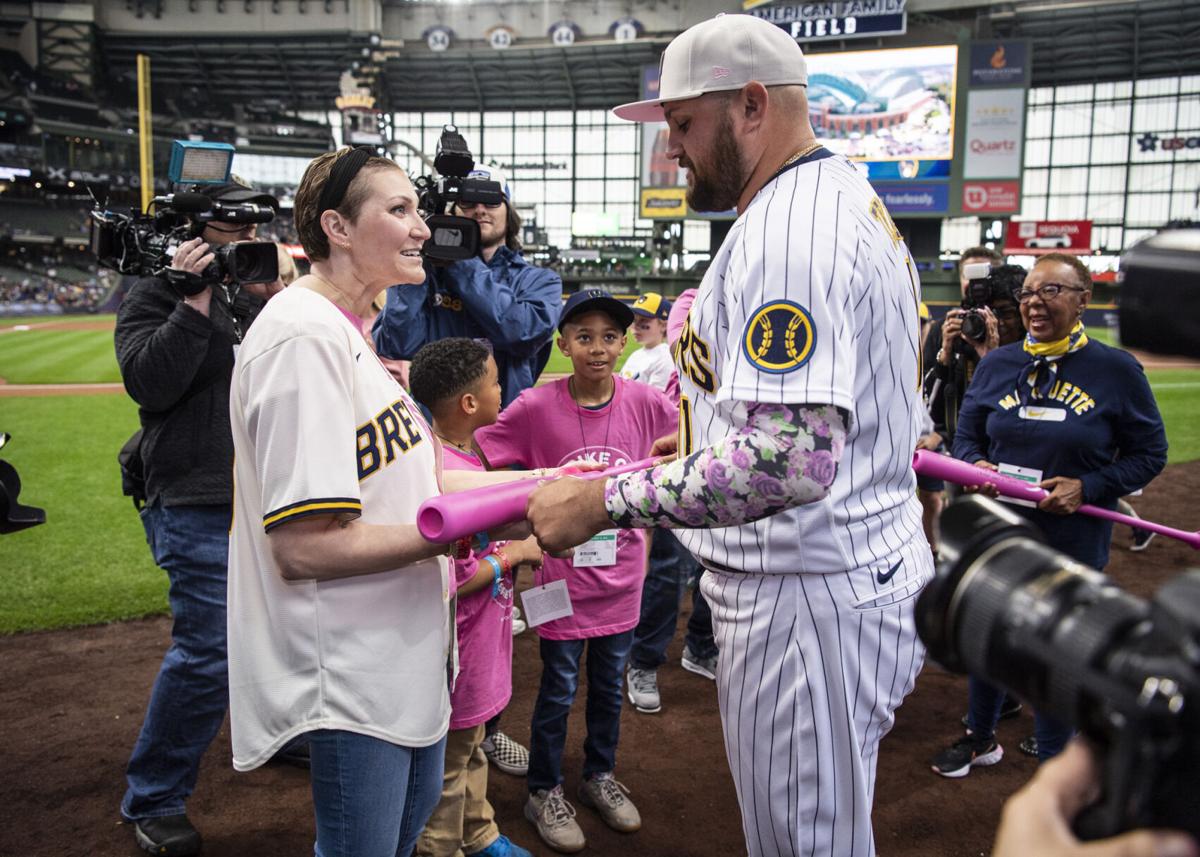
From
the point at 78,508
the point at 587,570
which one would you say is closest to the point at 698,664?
the point at 587,570

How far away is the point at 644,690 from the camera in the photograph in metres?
4.50

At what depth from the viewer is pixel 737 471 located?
1.65m

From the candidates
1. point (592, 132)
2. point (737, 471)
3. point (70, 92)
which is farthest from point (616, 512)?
point (70, 92)

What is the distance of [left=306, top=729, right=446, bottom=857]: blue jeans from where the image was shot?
1877 mm

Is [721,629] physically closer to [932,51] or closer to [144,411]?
[144,411]

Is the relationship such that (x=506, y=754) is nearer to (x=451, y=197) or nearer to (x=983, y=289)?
(x=451, y=197)

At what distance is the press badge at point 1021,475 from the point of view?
3.83 metres

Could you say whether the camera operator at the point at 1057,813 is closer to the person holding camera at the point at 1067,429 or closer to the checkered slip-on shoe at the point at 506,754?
the person holding camera at the point at 1067,429

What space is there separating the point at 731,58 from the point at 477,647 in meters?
2.13

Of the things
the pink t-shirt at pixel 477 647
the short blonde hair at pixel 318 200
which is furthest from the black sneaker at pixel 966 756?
the short blonde hair at pixel 318 200

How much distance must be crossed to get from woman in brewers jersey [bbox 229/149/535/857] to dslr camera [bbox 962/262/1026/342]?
3934mm

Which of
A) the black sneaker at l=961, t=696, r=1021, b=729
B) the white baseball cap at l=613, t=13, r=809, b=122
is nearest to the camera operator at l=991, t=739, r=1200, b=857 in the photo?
the white baseball cap at l=613, t=13, r=809, b=122

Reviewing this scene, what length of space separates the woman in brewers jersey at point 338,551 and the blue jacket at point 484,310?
168 cm

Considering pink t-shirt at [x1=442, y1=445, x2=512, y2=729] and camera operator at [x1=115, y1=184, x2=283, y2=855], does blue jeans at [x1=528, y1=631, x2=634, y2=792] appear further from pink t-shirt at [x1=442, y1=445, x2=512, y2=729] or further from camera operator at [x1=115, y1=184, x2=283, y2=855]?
camera operator at [x1=115, y1=184, x2=283, y2=855]
